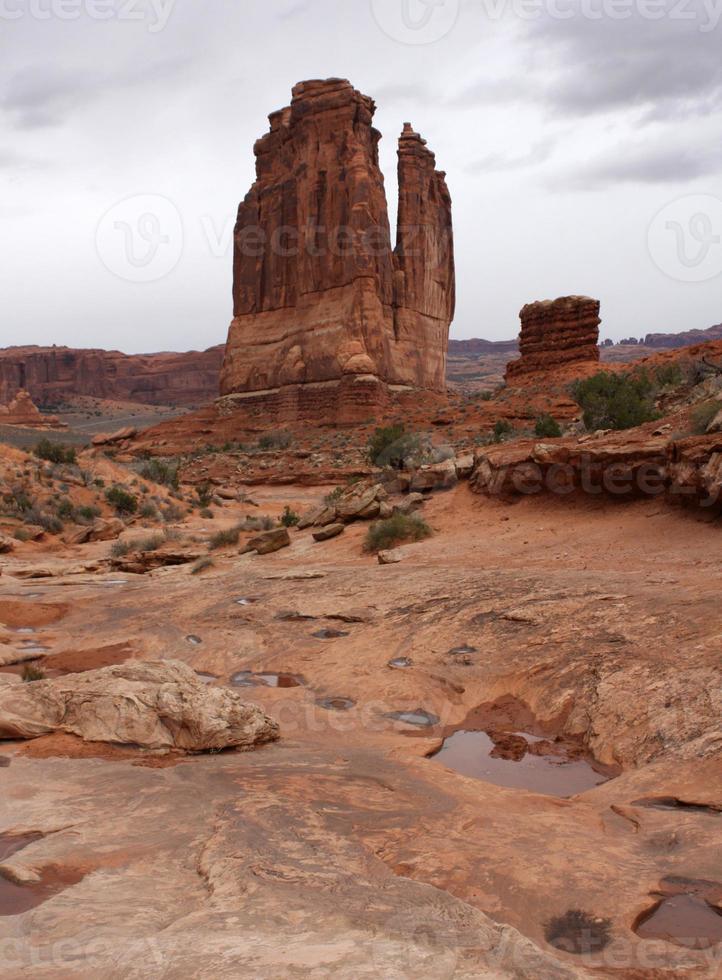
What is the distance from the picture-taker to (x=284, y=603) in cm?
1109

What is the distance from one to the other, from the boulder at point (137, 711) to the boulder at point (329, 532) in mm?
9100

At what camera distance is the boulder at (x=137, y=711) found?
5.58m

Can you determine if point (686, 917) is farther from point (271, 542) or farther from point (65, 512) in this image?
point (65, 512)

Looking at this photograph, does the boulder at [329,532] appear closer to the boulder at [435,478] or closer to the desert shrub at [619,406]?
the boulder at [435,478]

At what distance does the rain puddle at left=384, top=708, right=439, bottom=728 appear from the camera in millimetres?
7141

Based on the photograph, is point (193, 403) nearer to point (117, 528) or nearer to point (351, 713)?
point (117, 528)

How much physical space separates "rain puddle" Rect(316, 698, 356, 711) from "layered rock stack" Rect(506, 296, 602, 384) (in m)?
39.3

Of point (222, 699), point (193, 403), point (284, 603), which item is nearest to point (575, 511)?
point (284, 603)

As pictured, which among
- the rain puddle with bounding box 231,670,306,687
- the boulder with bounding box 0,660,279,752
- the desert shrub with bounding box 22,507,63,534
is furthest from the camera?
the desert shrub with bounding box 22,507,63,534

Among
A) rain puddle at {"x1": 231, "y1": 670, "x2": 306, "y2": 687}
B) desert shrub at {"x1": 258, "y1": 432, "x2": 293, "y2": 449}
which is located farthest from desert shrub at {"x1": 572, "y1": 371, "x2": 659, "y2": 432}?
desert shrub at {"x1": 258, "y1": 432, "x2": 293, "y2": 449}

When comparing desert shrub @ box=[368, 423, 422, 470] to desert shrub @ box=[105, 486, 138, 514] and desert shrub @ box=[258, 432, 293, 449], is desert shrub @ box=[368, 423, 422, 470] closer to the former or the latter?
desert shrub @ box=[105, 486, 138, 514]

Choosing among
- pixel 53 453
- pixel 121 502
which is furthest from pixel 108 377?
pixel 121 502

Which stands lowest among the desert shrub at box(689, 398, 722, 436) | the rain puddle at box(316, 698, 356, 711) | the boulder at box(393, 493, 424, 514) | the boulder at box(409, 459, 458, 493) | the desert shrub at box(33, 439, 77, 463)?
the rain puddle at box(316, 698, 356, 711)

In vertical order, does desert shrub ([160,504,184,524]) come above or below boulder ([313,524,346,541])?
below
